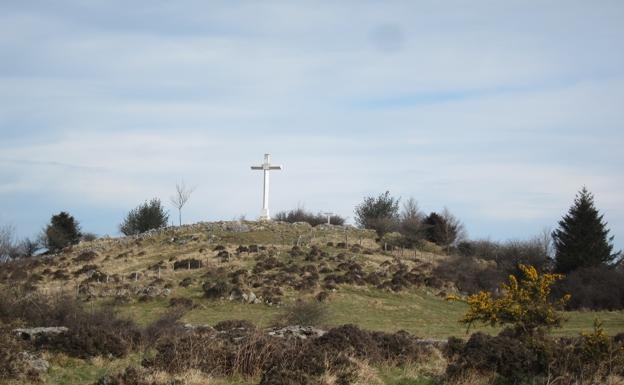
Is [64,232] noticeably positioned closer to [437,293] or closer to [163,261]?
[163,261]

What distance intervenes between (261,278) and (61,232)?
117 ft

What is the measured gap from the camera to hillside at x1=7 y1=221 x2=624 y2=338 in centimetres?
2747

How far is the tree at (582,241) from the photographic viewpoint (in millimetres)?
42469

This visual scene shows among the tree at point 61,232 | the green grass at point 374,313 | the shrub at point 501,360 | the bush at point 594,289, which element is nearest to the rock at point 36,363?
the shrub at point 501,360

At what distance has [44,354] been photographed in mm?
12734

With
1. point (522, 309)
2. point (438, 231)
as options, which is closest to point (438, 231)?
point (438, 231)

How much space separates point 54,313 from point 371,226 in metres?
41.5

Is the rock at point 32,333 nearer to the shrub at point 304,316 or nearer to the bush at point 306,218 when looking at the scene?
the shrub at point 304,316

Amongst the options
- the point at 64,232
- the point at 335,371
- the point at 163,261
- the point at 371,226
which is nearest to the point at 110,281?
the point at 163,261

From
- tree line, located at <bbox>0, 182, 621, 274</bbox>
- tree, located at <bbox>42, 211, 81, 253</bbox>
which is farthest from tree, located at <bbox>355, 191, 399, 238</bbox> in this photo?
tree, located at <bbox>42, 211, 81, 253</bbox>

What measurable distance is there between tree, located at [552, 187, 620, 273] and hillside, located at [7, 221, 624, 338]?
7.70 m

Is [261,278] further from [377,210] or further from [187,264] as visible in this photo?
[377,210]

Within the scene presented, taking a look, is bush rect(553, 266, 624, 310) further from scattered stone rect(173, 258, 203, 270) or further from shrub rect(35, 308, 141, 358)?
shrub rect(35, 308, 141, 358)

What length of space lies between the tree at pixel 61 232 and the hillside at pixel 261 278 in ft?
Result: 40.4
